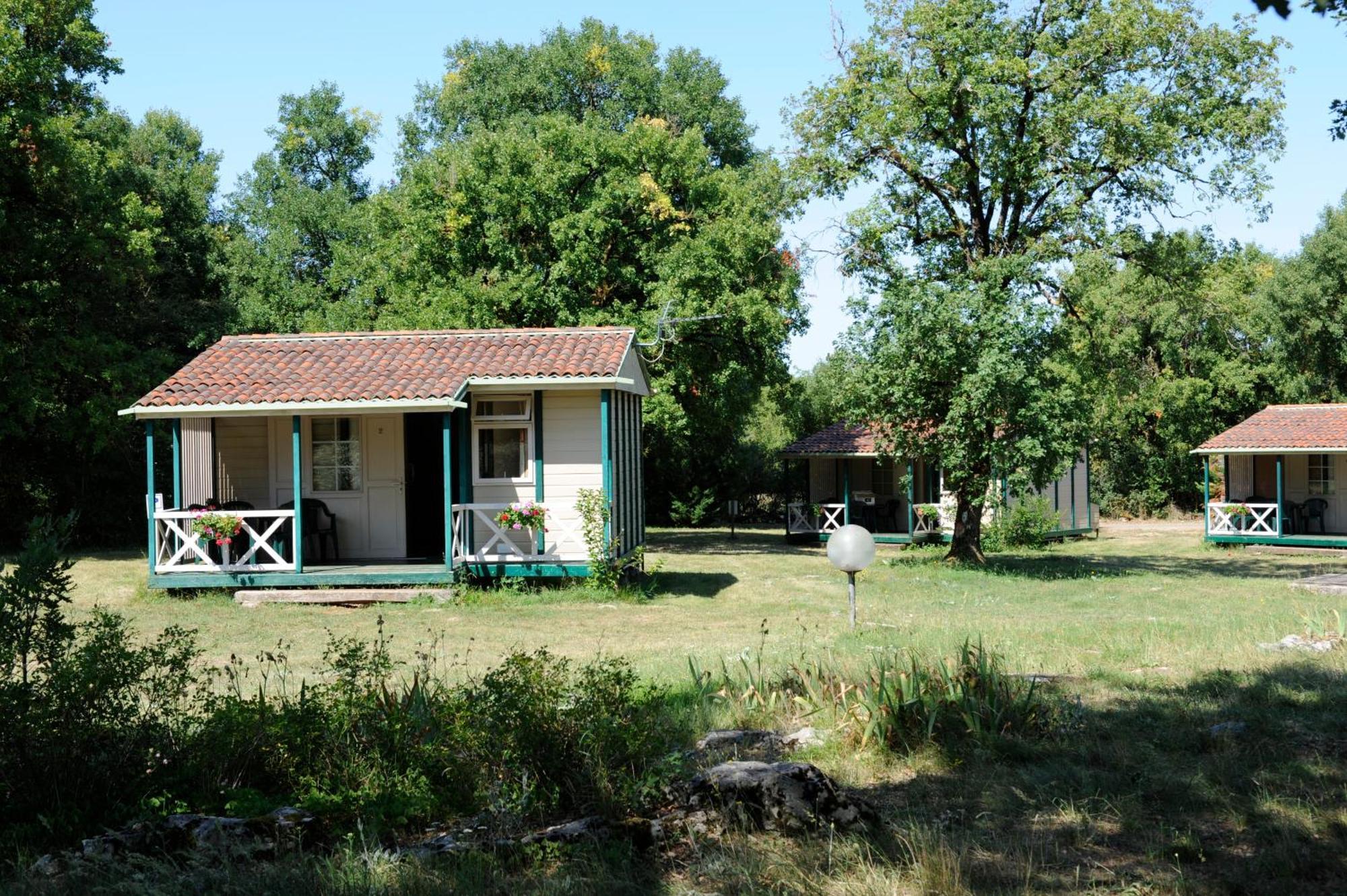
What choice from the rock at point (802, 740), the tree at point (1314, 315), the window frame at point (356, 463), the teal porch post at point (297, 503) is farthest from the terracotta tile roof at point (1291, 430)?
the rock at point (802, 740)

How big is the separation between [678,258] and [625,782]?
21.3 m

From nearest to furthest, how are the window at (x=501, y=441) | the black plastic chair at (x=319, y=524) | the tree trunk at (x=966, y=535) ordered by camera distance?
the window at (x=501, y=441)
the black plastic chair at (x=319, y=524)
the tree trunk at (x=966, y=535)

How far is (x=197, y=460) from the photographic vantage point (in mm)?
17219

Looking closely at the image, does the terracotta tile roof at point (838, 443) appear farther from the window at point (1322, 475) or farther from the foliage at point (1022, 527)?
the window at point (1322, 475)

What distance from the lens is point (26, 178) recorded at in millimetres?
23641

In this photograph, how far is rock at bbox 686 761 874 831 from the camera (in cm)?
499

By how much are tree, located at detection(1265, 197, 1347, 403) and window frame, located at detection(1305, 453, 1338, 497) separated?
26.9ft

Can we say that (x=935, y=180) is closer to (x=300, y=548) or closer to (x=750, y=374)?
(x=750, y=374)

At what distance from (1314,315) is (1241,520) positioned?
36.2 feet

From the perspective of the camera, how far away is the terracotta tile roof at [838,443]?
98.1 feet

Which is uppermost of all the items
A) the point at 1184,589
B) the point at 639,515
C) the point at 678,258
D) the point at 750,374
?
the point at 678,258

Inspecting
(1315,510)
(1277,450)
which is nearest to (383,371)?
(1277,450)

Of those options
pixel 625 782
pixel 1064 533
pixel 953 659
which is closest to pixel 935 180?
pixel 1064 533

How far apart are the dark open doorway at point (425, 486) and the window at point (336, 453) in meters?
0.79
